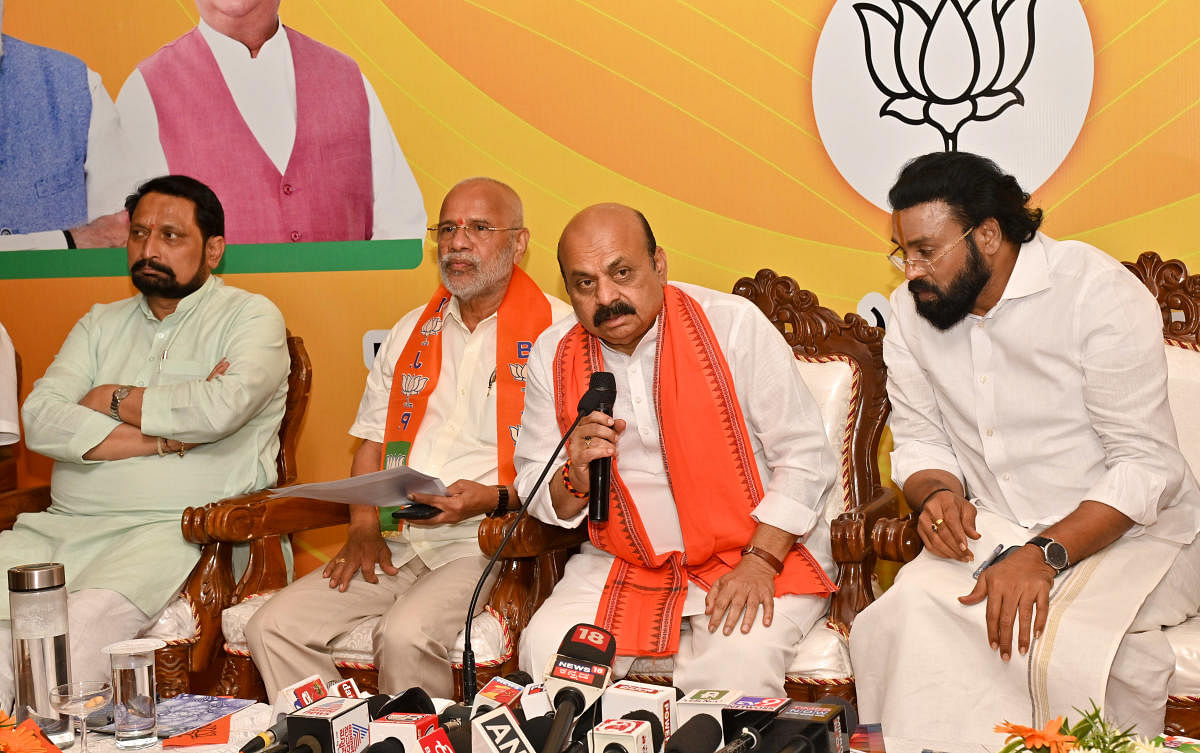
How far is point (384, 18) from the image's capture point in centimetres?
426

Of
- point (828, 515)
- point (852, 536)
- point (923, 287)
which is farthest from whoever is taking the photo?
point (828, 515)

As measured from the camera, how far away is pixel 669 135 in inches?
154

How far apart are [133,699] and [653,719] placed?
1.13m

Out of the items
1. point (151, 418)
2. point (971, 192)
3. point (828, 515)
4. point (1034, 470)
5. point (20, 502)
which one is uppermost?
point (971, 192)

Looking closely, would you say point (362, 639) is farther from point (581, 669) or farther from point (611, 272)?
point (581, 669)

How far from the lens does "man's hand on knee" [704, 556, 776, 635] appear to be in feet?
9.53

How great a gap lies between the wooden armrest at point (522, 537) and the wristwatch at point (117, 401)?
144 cm

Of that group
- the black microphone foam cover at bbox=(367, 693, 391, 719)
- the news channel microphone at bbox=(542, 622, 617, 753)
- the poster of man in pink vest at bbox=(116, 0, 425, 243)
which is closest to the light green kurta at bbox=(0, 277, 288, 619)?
the poster of man in pink vest at bbox=(116, 0, 425, 243)

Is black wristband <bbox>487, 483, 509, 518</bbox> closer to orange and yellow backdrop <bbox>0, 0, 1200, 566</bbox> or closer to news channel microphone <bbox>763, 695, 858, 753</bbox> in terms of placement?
orange and yellow backdrop <bbox>0, 0, 1200, 566</bbox>

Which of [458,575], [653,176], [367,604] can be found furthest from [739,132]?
[367,604]

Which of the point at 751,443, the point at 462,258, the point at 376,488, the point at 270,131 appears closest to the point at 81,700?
the point at 376,488

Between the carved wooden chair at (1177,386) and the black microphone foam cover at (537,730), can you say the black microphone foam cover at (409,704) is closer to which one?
the black microphone foam cover at (537,730)

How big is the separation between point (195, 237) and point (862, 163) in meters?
2.35

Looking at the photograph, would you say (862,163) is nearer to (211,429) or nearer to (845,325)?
(845,325)
